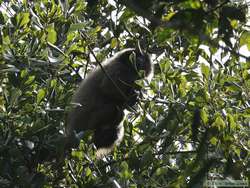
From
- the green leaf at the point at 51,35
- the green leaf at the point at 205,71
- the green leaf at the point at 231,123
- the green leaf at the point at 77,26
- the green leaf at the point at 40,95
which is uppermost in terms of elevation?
the green leaf at the point at 77,26

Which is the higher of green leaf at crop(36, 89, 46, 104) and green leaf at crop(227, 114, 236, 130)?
green leaf at crop(36, 89, 46, 104)

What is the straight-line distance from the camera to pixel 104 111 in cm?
727

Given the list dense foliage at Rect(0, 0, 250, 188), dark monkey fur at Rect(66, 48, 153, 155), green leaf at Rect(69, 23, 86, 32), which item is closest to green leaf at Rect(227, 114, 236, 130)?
dense foliage at Rect(0, 0, 250, 188)

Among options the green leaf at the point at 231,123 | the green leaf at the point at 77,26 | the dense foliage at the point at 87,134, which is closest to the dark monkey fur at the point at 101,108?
the dense foliage at the point at 87,134

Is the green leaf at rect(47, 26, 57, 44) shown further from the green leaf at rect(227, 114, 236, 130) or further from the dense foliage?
the green leaf at rect(227, 114, 236, 130)

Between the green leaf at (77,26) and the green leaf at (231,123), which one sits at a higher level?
the green leaf at (77,26)

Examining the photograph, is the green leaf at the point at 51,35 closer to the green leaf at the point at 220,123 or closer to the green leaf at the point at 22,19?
the green leaf at the point at 22,19

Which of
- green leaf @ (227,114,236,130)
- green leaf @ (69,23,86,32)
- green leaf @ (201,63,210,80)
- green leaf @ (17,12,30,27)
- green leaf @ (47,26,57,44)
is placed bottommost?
green leaf @ (227,114,236,130)

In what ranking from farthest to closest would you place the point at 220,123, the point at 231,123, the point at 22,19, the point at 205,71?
the point at 22,19, the point at 205,71, the point at 231,123, the point at 220,123

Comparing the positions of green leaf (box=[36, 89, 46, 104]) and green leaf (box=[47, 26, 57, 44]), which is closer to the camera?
green leaf (box=[36, 89, 46, 104])

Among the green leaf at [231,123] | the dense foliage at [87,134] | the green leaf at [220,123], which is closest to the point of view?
the green leaf at [220,123]

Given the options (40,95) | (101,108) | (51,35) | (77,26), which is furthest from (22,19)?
(101,108)

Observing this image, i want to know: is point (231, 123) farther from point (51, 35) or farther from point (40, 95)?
point (51, 35)

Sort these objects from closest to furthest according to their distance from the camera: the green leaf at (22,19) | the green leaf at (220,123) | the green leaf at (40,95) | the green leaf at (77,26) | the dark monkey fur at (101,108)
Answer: the green leaf at (220,123), the green leaf at (40,95), the green leaf at (22,19), the green leaf at (77,26), the dark monkey fur at (101,108)
